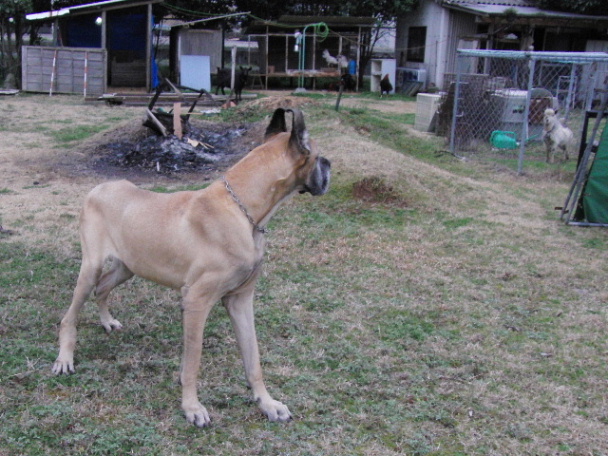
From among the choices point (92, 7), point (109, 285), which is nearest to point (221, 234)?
point (109, 285)

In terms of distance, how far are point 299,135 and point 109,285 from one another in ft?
6.02

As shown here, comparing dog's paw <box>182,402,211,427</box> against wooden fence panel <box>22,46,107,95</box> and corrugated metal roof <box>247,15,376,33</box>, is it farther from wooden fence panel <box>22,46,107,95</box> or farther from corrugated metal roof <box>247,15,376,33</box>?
corrugated metal roof <box>247,15,376,33</box>

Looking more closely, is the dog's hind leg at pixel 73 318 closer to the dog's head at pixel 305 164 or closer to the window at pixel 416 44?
the dog's head at pixel 305 164

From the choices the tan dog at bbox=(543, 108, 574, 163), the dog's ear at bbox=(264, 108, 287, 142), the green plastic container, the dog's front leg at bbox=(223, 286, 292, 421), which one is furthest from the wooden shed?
the dog's front leg at bbox=(223, 286, 292, 421)

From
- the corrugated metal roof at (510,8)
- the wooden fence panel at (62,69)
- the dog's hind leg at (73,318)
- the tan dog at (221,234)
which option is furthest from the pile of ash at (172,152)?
the corrugated metal roof at (510,8)

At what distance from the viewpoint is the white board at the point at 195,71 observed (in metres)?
Answer: 23.2

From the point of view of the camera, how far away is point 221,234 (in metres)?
3.20

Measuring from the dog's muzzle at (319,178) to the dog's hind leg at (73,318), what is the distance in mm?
1375

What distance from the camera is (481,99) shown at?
13.4 m

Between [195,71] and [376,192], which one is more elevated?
[195,71]

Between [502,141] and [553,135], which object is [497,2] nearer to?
[502,141]

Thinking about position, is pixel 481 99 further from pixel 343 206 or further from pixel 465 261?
pixel 465 261

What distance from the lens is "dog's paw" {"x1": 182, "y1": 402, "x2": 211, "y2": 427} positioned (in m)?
3.31

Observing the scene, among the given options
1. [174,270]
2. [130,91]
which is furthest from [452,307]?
[130,91]
